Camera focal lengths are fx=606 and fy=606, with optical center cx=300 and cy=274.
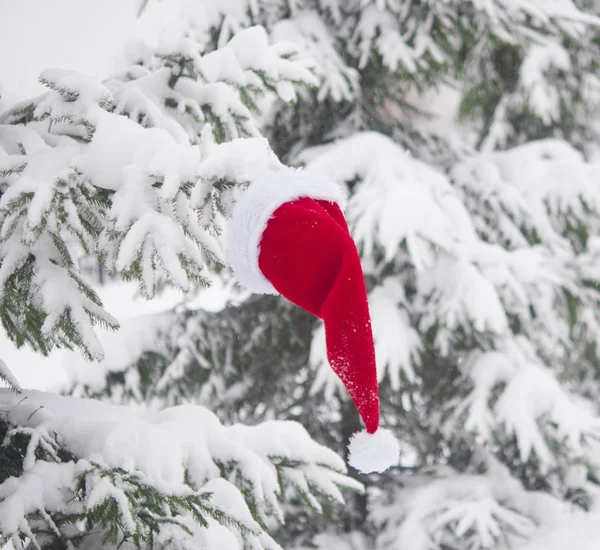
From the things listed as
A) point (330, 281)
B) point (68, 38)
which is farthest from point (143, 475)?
point (68, 38)

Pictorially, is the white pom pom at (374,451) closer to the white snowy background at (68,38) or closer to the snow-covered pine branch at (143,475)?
the snow-covered pine branch at (143,475)

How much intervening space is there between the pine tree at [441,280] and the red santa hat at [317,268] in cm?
172

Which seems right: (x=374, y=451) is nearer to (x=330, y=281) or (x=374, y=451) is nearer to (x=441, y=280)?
(x=330, y=281)

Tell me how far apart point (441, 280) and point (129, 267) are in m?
2.43

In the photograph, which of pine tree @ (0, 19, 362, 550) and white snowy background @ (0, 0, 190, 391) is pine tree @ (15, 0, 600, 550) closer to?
white snowy background @ (0, 0, 190, 391)

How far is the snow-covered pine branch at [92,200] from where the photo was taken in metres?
1.09

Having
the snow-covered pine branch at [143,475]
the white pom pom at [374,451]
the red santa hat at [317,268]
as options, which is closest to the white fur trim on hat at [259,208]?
the red santa hat at [317,268]

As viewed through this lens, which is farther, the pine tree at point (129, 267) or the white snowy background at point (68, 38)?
the white snowy background at point (68, 38)

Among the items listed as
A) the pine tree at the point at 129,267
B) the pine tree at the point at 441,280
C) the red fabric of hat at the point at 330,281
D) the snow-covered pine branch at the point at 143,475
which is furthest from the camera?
the pine tree at the point at 441,280

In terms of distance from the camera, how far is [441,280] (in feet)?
10.7

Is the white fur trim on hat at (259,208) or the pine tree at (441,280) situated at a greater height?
the white fur trim on hat at (259,208)

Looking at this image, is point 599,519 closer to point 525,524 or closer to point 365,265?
point 525,524

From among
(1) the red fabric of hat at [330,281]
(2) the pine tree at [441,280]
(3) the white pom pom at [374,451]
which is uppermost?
(1) the red fabric of hat at [330,281]

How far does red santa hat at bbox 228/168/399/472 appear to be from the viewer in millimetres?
1016
